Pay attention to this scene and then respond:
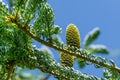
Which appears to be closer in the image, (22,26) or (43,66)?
(22,26)

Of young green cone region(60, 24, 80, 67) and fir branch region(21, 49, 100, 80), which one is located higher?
young green cone region(60, 24, 80, 67)

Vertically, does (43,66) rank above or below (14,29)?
below

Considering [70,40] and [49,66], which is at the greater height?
[70,40]

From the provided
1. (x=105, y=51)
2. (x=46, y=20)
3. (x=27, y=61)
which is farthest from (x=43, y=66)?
(x=105, y=51)

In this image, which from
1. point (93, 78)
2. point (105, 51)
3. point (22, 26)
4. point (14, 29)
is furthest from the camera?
point (105, 51)

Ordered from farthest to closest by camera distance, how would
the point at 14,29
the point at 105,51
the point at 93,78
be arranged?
the point at 105,51 < the point at 93,78 < the point at 14,29

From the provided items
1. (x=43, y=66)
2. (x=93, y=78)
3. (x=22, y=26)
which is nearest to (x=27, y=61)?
(x=43, y=66)

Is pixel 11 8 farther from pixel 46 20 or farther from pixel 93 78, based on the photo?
pixel 93 78

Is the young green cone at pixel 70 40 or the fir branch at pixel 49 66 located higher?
the young green cone at pixel 70 40
